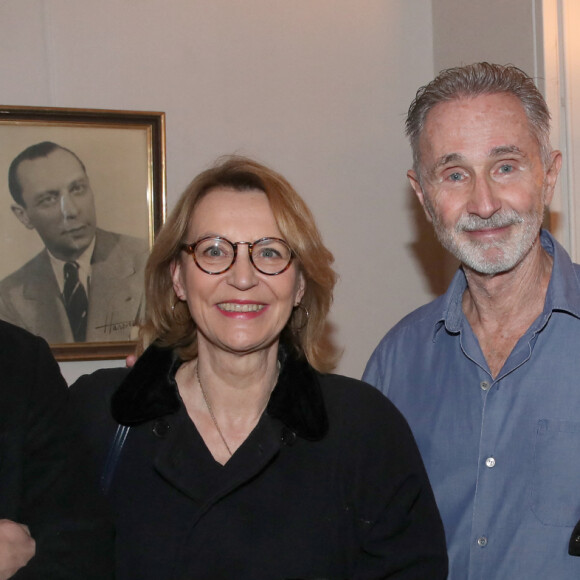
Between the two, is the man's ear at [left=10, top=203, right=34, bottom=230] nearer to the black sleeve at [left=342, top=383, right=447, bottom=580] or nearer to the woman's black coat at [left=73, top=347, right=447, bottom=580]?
the woman's black coat at [left=73, top=347, right=447, bottom=580]

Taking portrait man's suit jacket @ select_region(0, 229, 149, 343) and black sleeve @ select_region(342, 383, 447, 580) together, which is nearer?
black sleeve @ select_region(342, 383, 447, 580)

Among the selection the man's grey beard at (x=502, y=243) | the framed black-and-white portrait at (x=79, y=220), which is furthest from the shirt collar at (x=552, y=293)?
the framed black-and-white portrait at (x=79, y=220)

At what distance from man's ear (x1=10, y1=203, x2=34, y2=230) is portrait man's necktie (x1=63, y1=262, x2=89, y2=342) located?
0.20 metres

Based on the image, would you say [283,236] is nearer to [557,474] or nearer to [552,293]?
[552,293]

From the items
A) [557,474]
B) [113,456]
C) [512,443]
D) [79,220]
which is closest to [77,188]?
[79,220]

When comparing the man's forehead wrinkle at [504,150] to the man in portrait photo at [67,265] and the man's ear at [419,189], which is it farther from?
the man in portrait photo at [67,265]

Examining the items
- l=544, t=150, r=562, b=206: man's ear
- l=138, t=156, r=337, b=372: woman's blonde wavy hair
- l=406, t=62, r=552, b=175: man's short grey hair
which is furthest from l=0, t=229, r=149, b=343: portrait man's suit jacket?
l=544, t=150, r=562, b=206: man's ear

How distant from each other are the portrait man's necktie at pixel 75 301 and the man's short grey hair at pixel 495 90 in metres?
1.42

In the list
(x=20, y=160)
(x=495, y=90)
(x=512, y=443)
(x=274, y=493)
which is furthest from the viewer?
(x=20, y=160)

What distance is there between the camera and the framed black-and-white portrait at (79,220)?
2908 millimetres

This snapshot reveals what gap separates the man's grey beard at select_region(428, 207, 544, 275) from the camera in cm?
206

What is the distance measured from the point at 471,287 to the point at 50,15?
6.25ft

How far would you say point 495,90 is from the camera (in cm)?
Result: 213

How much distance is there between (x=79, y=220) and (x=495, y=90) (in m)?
1.61
